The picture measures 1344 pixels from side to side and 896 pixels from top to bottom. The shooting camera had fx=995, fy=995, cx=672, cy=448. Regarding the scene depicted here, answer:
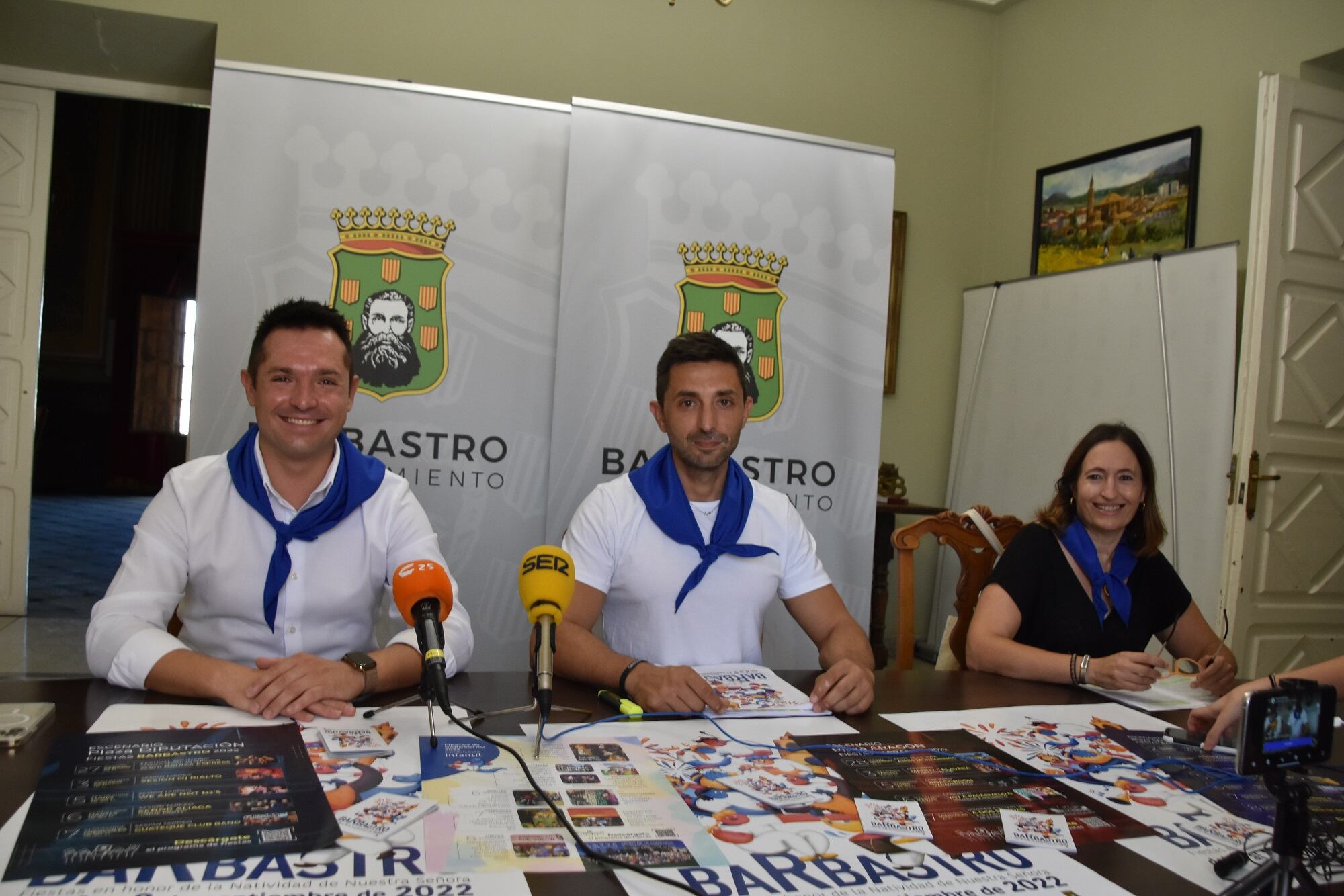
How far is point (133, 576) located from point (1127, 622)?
80.0 inches

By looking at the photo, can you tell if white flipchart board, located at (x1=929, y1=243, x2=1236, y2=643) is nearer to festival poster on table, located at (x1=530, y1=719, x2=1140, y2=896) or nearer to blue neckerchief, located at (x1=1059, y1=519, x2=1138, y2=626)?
blue neckerchief, located at (x1=1059, y1=519, x2=1138, y2=626)

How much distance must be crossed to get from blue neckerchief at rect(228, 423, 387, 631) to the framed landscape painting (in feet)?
12.4

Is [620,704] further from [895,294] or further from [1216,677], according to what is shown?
[895,294]

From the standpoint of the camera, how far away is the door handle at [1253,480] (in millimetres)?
3609

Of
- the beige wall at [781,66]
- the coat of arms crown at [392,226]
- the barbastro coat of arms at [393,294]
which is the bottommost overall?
the barbastro coat of arms at [393,294]

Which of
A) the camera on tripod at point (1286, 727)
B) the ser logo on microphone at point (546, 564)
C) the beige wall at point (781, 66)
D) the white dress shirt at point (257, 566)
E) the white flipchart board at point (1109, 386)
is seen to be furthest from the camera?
the beige wall at point (781, 66)

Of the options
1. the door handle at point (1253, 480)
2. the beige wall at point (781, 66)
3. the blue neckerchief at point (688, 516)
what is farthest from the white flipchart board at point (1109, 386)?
the blue neckerchief at point (688, 516)

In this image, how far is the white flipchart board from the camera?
3.86 meters

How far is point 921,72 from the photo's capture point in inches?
205

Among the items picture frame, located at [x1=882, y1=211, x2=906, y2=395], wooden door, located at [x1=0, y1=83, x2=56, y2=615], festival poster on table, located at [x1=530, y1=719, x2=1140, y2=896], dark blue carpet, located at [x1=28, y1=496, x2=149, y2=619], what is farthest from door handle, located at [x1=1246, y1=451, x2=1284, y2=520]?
wooden door, located at [x1=0, y1=83, x2=56, y2=615]

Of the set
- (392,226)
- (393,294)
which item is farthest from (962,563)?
(392,226)

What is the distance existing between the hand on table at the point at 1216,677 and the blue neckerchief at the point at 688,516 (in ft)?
2.79

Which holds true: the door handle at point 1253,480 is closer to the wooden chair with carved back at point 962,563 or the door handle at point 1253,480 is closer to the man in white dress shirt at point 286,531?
the wooden chair with carved back at point 962,563

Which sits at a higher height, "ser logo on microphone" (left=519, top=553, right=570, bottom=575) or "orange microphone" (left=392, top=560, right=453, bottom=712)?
"ser logo on microphone" (left=519, top=553, right=570, bottom=575)
